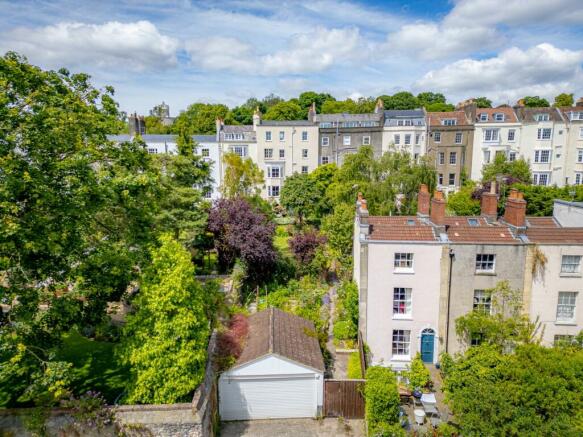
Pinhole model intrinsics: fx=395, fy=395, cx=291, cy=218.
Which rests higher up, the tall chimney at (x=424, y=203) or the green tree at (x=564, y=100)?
the green tree at (x=564, y=100)

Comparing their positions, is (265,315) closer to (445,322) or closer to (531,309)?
(445,322)

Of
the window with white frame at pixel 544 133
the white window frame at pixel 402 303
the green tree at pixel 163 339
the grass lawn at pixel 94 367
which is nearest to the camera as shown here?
the green tree at pixel 163 339

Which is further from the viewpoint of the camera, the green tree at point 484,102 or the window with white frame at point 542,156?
the green tree at point 484,102

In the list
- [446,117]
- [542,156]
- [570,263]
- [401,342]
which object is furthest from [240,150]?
[570,263]

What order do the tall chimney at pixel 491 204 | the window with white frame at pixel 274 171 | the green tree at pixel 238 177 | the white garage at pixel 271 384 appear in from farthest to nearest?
1. the window with white frame at pixel 274 171
2. the green tree at pixel 238 177
3. the tall chimney at pixel 491 204
4. the white garage at pixel 271 384

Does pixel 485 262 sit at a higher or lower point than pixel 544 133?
lower

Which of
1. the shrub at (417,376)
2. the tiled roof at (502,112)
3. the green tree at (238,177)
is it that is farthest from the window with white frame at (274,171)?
the shrub at (417,376)

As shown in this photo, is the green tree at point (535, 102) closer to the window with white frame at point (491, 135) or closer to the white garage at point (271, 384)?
the window with white frame at point (491, 135)

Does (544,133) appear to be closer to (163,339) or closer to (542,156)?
(542,156)

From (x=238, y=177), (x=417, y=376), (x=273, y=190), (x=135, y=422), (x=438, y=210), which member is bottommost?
(x=417, y=376)
